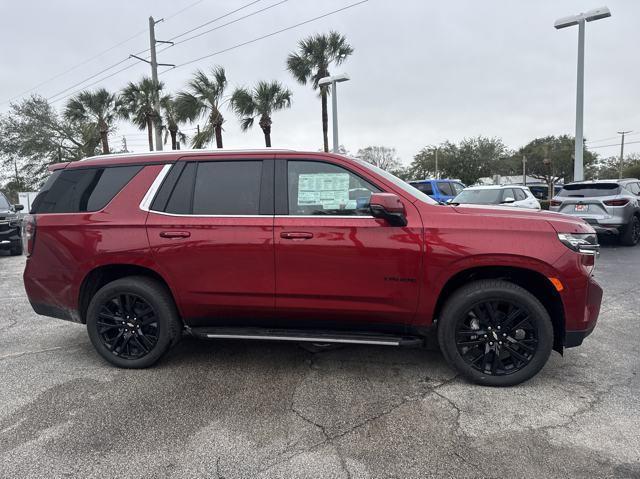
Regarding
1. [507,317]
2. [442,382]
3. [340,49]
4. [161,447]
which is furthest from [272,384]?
[340,49]

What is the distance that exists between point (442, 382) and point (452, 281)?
0.82 metres

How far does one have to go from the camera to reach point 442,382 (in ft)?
11.5

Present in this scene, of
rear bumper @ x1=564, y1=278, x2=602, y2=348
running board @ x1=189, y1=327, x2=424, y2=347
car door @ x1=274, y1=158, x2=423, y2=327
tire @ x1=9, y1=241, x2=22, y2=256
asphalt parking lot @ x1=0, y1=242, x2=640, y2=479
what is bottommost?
asphalt parking lot @ x1=0, y1=242, x2=640, y2=479

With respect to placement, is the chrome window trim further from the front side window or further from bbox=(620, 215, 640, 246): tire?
bbox=(620, 215, 640, 246): tire

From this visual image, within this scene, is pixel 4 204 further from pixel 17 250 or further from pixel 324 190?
pixel 324 190

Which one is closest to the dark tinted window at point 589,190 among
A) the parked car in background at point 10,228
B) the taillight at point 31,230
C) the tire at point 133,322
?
the tire at point 133,322

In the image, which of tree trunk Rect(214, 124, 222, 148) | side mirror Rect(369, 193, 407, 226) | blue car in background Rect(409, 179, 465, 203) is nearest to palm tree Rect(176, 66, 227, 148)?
tree trunk Rect(214, 124, 222, 148)

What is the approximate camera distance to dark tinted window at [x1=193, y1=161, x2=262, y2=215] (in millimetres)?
3621

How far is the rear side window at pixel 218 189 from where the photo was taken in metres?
3.63

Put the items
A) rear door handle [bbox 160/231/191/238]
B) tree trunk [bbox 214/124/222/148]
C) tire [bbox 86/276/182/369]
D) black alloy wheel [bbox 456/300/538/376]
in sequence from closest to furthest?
1. black alloy wheel [bbox 456/300/538/376]
2. rear door handle [bbox 160/231/191/238]
3. tire [bbox 86/276/182/369]
4. tree trunk [bbox 214/124/222/148]

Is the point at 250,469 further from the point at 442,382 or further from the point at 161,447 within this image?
the point at 442,382

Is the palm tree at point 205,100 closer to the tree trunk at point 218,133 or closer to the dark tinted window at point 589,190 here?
the tree trunk at point 218,133

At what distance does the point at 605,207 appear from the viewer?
32.6 feet

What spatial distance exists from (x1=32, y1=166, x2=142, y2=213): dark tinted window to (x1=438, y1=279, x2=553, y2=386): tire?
297cm
